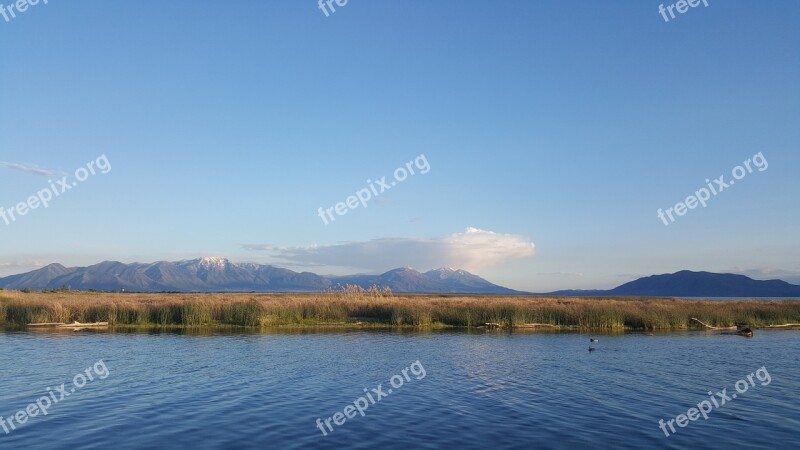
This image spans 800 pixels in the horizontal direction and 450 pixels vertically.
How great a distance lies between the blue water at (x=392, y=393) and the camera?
14680mm

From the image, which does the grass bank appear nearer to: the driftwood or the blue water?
the driftwood

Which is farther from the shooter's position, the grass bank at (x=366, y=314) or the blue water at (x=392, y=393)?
the grass bank at (x=366, y=314)

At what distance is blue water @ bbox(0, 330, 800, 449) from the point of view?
14680mm

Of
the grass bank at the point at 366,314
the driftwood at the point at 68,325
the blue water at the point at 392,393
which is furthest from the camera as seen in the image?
the grass bank at the point at 366,314

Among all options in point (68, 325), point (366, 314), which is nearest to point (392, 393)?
point (366, 314)

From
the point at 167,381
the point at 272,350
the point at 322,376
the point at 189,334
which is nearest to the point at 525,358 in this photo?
the point at 322,376

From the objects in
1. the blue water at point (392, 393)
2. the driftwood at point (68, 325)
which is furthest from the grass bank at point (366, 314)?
the blue water at point (392, 393)

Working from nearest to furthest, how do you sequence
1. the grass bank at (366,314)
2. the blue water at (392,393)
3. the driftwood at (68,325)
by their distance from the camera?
the blue water at (392,393), the driftwood at (68,325), the grass bank at (366,314)

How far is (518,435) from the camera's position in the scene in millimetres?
14953

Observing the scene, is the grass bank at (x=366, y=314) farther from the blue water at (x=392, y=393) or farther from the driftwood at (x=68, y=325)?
the blue water at (x=392, y=393)

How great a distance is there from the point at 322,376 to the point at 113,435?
947 cm

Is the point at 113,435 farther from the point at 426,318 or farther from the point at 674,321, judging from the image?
the point at 674,321

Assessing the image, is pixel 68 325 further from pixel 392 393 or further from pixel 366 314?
pixel 392 393

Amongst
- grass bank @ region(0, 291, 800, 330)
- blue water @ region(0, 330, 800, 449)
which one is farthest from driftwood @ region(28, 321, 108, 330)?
blue water @ region(0, 330, 800, 449)
